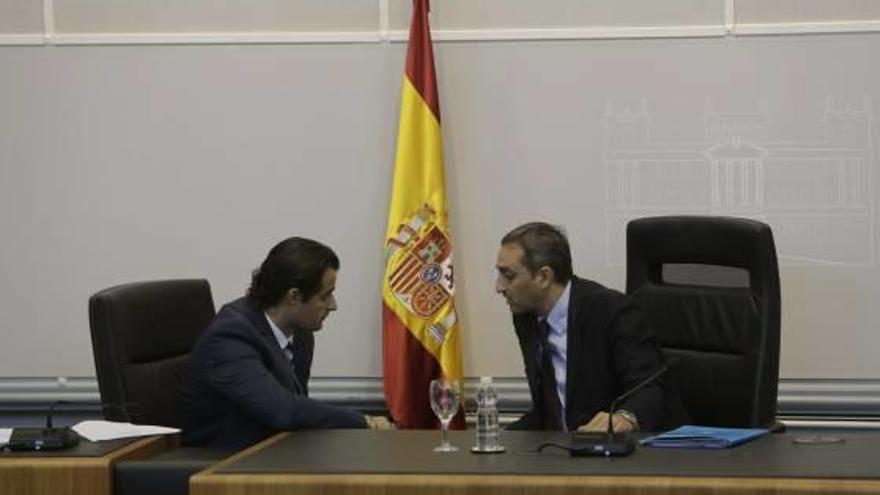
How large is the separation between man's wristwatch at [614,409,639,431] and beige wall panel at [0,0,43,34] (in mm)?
2620

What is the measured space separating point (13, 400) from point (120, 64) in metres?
1.27

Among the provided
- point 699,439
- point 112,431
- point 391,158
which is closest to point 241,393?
point 112,431

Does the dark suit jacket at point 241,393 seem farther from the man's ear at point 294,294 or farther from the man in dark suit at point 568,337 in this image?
the man in dark suit at point 568,337

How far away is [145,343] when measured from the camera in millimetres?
4113

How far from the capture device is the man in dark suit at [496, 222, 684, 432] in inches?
161

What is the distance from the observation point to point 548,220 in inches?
198

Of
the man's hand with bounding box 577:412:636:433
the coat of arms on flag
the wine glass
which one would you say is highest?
the coat of arms on flag

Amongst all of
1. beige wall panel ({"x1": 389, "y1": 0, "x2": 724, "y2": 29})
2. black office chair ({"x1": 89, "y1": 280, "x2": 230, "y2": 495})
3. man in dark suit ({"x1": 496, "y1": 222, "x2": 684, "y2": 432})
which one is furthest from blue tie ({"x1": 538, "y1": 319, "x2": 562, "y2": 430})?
beige wall panel ({"x1": 389, "y1": 0, "x2": 724, "y2": 29})

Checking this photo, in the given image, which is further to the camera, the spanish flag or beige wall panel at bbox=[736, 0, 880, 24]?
the spanish flag

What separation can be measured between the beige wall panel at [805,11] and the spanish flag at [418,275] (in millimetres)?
1087

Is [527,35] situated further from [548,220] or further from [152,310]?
[152,310]

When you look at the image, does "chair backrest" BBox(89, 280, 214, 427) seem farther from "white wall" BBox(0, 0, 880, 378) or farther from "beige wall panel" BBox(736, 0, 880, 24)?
"beige wall panel" BBox(736, 0, 880, 24)

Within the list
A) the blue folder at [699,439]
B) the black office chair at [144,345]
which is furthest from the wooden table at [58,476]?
the blue folder at [699,439]

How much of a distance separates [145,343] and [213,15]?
1510 mm
